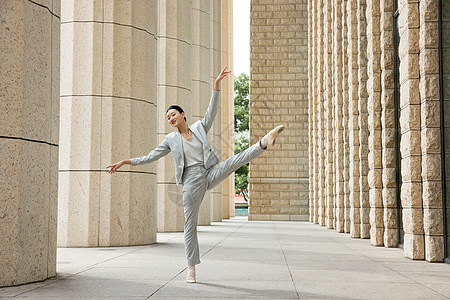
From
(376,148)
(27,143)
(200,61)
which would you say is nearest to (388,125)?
(376,148)

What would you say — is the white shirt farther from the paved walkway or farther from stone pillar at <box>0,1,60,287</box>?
stone pillar at <box>0,1,60,287</box>

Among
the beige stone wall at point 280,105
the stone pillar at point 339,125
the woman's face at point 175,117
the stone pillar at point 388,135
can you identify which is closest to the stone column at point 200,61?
the stone pillar at point 339,125

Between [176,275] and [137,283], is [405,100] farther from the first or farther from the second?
[137,283]

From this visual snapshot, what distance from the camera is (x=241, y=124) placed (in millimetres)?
52750

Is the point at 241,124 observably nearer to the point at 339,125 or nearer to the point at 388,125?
the point at 339,125

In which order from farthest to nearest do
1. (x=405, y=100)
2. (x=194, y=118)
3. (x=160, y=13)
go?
(x=194, y=118), (x=160, y=13), (x=405, y=100)

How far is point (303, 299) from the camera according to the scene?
572 centimetres

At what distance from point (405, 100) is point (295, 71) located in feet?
70.2

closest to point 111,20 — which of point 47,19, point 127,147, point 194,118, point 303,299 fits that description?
point 127,147

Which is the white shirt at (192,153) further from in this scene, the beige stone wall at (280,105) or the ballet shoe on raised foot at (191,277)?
the beige stone wall at (280,105)

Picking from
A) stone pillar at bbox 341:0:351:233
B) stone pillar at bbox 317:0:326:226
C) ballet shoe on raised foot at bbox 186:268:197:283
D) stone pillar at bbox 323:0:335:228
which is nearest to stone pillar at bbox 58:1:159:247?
ballet shoe on raised foot at bbox 186:268:197:283

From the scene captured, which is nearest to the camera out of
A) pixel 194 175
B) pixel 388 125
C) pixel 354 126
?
pixel 194 175

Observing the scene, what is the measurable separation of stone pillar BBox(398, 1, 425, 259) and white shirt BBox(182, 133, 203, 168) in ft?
13.2

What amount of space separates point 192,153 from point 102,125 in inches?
204
